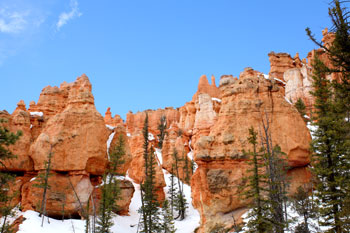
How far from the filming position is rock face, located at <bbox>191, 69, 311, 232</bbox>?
81.8 ft

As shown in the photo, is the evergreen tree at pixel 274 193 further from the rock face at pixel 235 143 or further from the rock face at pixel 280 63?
the rock face at pixel 280 63

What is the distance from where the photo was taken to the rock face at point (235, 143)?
24.9m

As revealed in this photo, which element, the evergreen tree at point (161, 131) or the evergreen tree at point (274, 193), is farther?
the evergreen tree at point (161, 131)

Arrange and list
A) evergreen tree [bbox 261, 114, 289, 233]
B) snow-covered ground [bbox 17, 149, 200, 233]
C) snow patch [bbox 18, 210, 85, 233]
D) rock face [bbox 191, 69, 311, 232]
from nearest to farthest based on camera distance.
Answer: evergreen tree [bbox 261, 114, 289, 233] → rock face [bbox 191, 69, 311, 232] → snow patch [bbox 18, 210, 85, 233] → snow-covered ground [bbox 17, 149, 200, 233]

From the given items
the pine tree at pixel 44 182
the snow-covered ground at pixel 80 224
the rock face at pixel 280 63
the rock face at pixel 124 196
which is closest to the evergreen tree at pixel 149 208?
the snow-covered ground at pixel 80 224

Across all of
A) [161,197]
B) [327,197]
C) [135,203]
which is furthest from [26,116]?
[327,197]

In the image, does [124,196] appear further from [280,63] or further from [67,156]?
[280,63]

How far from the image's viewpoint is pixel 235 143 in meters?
26.0

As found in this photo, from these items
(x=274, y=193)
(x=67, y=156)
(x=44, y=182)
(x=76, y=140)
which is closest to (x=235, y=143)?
(x=274, y=193)

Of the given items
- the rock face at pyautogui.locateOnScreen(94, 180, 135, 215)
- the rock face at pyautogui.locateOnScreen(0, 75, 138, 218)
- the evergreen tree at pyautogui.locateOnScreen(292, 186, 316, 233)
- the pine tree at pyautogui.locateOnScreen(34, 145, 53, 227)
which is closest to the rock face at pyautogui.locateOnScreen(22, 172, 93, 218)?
the rock face at pyautogui.locateOnScreen(0, 75, 138, 218)

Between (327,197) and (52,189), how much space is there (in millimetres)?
27997

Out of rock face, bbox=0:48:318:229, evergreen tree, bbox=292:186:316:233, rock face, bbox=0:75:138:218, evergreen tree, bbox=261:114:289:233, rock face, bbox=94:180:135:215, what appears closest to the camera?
evergreen tree, bbox=261:114:289:233

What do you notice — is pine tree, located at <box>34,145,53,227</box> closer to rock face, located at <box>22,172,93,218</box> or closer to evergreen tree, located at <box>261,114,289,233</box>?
rock face, located at <box>22,172,93,218</box>

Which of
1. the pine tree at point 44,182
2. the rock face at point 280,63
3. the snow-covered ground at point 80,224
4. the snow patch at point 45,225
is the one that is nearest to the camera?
the snow patch at point 45,225
